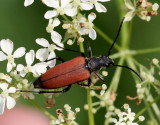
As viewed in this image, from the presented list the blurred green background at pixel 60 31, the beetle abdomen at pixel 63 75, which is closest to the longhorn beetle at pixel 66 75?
the beetle abdomen at pixel 63 75

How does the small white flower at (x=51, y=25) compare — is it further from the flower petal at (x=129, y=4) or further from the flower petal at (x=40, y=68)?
the flower petal at (x=129, y=4)

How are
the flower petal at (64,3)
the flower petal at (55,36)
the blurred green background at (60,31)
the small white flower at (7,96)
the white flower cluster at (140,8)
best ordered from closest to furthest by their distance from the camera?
1. the small white flower at (7,96)
2. the flower petal at (64,3)
3. the flower petal at (55,36)
4. the white flower cluster at (140,8)
5. the blurred green background at (60,31)

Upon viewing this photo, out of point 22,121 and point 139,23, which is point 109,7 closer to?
point 139,23

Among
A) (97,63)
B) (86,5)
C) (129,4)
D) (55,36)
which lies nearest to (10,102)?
(55,36)

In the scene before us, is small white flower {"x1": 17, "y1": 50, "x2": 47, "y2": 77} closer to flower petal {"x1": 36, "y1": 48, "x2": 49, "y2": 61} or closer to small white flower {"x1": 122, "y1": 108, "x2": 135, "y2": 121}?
flower petal {"x1": 36, "y1": 48, "x2": 49, "y2": 61}

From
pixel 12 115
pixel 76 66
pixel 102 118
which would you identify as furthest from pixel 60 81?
pixel 12 115

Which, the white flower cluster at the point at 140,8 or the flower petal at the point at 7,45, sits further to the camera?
the white flower cluster at the point at 140,8
